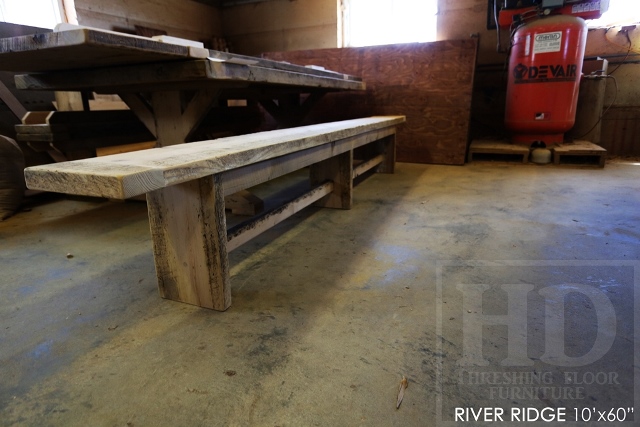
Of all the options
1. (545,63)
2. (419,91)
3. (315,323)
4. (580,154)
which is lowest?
(315,323)

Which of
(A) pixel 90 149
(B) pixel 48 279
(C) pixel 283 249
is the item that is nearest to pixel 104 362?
(B) pixel 48 279

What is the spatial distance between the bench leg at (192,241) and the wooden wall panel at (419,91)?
3.34 meters

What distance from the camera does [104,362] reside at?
3.63 feet

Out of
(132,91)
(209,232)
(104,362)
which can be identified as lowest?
(104,362)

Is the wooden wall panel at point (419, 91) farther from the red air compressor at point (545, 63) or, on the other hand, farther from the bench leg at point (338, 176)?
the bench leg at point (338, 176)

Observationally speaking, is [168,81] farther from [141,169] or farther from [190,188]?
[141,169]

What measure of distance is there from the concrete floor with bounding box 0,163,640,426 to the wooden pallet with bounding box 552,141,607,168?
5.24 feet

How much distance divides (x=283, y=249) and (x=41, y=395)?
43.9 inches

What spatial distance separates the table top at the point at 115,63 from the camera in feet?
4.70

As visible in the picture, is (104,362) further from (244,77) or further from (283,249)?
(244,77)

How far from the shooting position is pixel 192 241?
4.41ft

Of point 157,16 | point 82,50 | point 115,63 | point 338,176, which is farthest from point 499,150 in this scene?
point 157,16

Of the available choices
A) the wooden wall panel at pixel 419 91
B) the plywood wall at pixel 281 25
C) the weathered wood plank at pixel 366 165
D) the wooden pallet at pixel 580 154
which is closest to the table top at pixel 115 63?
the weathered wood plank at pixel 366 165

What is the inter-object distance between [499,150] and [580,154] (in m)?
0.73
